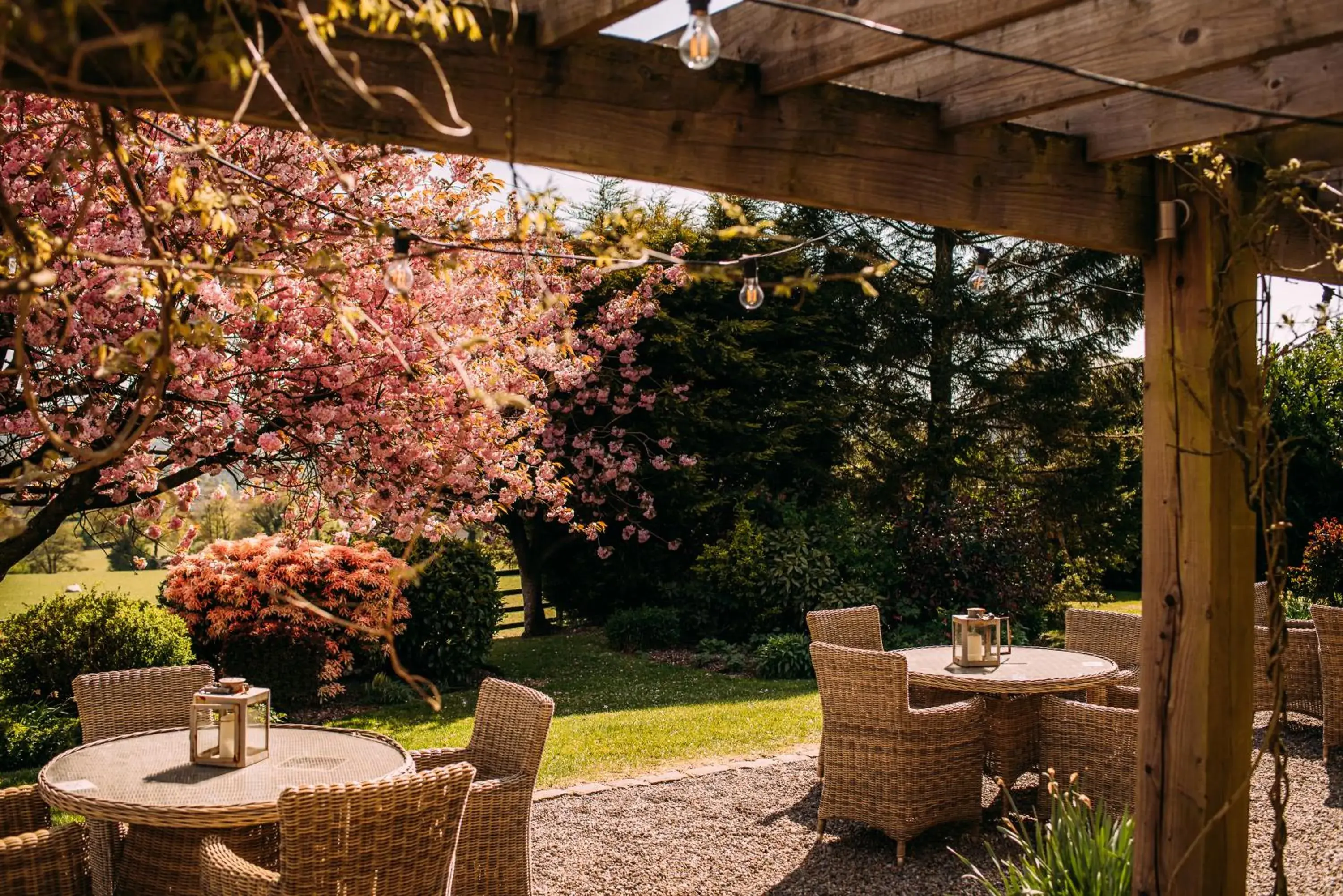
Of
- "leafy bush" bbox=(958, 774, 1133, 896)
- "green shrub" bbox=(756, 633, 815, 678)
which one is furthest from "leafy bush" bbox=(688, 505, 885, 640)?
"leafy bush" bbox=(958, 774, 1133, 896)

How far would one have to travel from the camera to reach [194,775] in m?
3.12

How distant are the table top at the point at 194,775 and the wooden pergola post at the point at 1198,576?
221 cm

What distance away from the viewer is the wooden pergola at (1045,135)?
2162 mm

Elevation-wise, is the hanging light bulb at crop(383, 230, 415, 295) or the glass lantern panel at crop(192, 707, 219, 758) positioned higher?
the hanging light bulb at crop(383, 230, 415, 295)

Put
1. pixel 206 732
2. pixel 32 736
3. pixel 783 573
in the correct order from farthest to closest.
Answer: pixel 783 573, pixel 32 736, pixel 206 732

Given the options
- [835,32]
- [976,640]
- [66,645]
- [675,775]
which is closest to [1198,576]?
[835,32]

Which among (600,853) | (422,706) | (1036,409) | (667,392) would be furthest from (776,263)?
(600,853)

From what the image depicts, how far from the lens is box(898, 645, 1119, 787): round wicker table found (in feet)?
15.0

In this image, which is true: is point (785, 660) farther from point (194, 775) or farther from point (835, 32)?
point (835, 32)

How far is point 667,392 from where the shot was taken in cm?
1098

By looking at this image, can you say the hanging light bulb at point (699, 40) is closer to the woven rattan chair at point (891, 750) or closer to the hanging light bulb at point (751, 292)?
the hanging light bulb at point (751, 292)

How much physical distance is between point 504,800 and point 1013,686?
2223 mm

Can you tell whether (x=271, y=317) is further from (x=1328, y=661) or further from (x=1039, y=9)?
(x=1328, y=661)

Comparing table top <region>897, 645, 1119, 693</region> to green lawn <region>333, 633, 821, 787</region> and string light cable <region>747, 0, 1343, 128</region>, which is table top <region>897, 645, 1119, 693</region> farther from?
string light cable <region>747, 0, 1343, 128</region>
